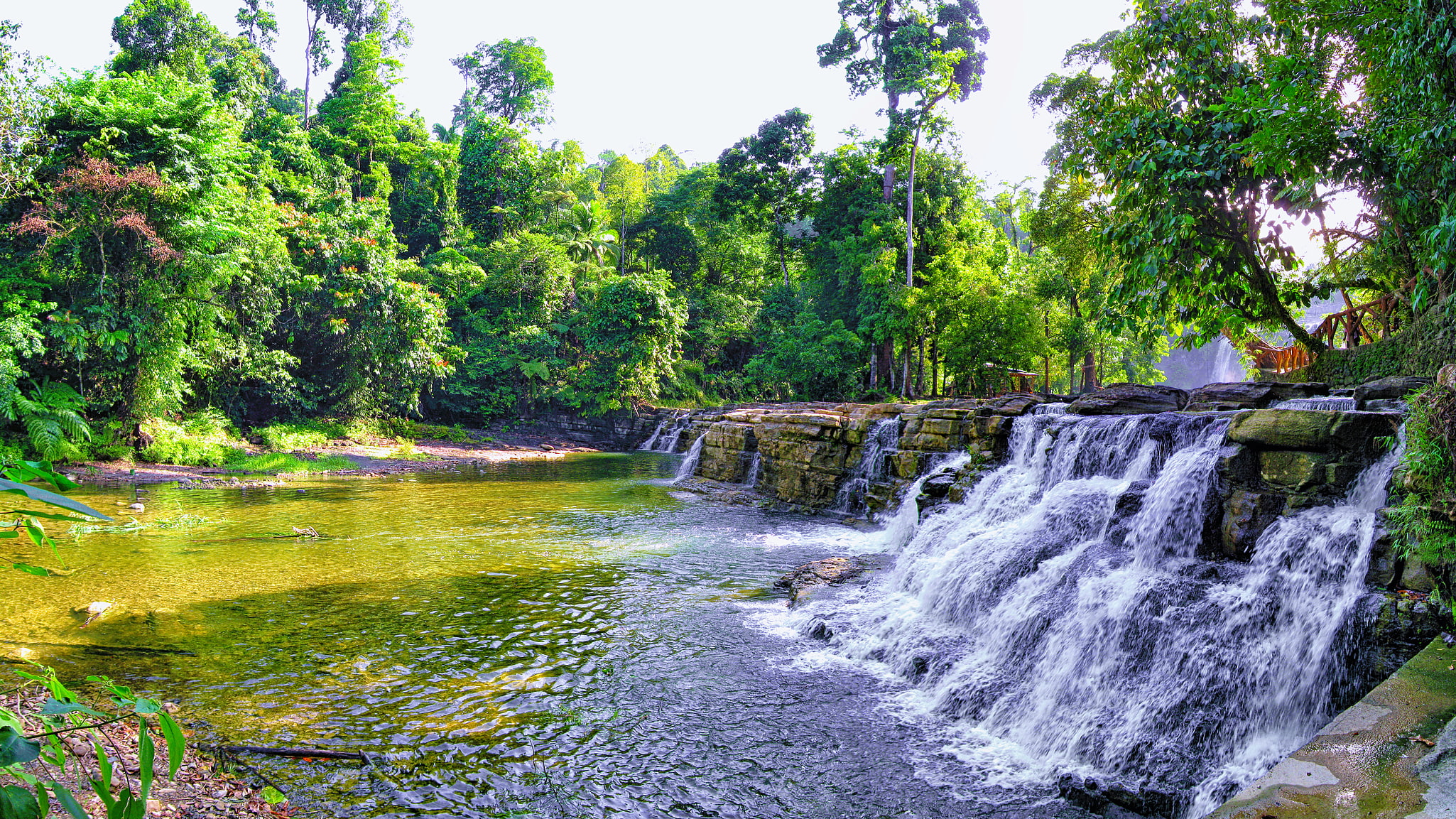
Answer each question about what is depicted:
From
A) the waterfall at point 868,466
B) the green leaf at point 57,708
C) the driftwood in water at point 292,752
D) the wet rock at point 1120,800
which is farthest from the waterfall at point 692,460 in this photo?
the green leaf at point 57,708

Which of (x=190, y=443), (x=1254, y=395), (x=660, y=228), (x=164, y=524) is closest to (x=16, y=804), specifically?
(x=164, y=524)

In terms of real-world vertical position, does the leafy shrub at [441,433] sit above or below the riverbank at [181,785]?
above

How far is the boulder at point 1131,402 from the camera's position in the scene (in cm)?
1150

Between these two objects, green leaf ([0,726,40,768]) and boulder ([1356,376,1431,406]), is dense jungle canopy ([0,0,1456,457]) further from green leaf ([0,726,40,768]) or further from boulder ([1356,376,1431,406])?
green leaf ([0,726,40,768])

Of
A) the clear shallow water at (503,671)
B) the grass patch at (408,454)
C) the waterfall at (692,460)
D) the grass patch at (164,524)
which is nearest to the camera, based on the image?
the clear shallow water at (503,671)

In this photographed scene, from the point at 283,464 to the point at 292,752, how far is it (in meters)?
16.9

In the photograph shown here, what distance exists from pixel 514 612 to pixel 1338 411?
7.96 meters

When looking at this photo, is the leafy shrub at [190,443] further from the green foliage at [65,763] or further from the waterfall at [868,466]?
the green foliage at [65,763]

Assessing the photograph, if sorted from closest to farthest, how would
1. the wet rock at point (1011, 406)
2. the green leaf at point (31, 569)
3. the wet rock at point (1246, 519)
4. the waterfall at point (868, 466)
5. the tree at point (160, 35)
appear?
1. the green leaf at point (31, 569)
2. the wet rock at point (1246, 519)
3. the wet rock at point (1011, 406)
4. the waterfall at point (868, 466)
5. the tree at point (160, 35)

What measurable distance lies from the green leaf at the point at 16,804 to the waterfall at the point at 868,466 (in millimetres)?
13841

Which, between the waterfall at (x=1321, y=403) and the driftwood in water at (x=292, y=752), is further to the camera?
the waterfall at (x=1321, y=403)

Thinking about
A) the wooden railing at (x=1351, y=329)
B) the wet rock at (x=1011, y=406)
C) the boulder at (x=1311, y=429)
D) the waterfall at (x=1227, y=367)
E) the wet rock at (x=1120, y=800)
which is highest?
the waterfall at (x=1227, y=367)

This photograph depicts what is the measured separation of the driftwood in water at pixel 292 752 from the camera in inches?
184

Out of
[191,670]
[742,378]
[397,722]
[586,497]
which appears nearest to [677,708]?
[397,722]
